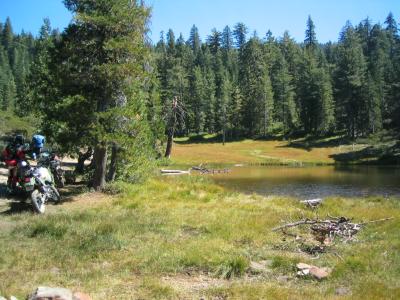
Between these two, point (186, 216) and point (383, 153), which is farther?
point (383, 153)

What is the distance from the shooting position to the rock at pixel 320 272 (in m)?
8.75

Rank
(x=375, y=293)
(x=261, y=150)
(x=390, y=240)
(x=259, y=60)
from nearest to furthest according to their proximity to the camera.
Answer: (x=375, y=293) < (x=390, y=240) < (x=261, y=150) < (x=259, y=60)

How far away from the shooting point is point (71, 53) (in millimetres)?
18719

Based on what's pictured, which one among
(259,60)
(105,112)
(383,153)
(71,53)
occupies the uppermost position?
(259,60)

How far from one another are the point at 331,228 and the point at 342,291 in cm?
526

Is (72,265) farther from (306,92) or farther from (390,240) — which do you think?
(306,92)

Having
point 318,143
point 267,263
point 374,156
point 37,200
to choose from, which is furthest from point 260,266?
point 318,143

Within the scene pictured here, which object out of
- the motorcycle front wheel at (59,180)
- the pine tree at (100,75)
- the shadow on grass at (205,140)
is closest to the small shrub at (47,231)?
the pine tree at (100,75)

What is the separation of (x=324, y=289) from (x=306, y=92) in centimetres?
9582

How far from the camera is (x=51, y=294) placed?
657 centimetres

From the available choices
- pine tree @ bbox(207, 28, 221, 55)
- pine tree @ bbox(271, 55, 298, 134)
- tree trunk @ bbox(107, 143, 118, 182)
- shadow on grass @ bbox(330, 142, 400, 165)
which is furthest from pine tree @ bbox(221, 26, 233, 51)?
tree trunk @ bbox(107, 143, 118, 182)

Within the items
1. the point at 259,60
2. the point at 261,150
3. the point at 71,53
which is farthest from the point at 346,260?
the point at 259,60

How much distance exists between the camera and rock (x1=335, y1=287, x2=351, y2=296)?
792cm

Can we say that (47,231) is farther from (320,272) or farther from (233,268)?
(320,272)
